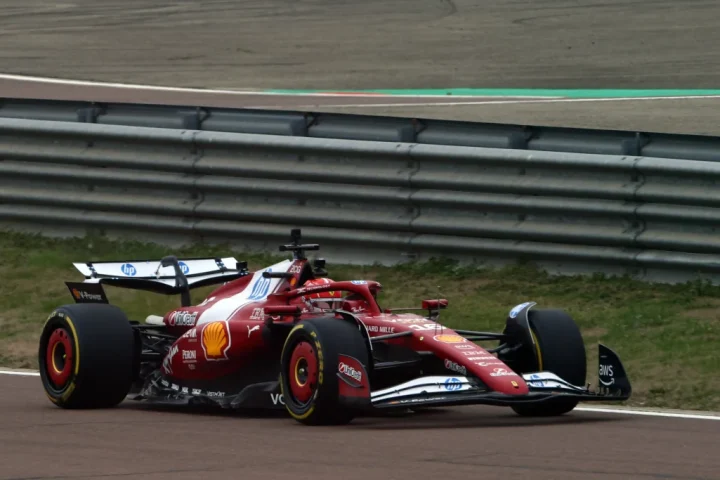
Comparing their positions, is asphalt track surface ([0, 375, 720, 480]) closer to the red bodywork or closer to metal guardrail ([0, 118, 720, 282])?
the red bodywork

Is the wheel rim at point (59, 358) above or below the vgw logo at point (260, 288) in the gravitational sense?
below

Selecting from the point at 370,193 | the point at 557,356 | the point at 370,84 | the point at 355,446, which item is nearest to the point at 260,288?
the point at 557,356

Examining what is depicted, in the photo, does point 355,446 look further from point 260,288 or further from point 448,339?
point 260,288

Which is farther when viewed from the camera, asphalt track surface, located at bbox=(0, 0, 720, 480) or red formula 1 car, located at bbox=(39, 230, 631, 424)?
red formula 1 car, located at bbox=(39, 230, 631, 424)

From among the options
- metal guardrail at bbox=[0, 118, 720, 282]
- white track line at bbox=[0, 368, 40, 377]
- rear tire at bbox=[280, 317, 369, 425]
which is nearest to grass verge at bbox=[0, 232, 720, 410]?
metal guardrail at bbox=[0, 118, 720, 282]

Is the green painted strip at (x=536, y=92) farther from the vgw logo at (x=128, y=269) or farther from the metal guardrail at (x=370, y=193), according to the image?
the vgw logo at (x=128, y=269)

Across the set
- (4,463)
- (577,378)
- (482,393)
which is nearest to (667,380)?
(577,378)

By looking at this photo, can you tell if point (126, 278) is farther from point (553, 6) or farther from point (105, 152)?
point (553, 6)

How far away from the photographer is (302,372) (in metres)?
9.17

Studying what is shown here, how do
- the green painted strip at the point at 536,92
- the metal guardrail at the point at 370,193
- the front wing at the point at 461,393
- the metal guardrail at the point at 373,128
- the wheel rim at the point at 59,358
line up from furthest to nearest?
the green painted strip at the point at 536,92 < the metal guardrail at the point at 373,128 < the metal guardrail at the point at 370,193 < the wheel rim at the point at 59,358 < the front wing at the point at 461,393

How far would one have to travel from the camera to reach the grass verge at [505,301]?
1105 centimetres

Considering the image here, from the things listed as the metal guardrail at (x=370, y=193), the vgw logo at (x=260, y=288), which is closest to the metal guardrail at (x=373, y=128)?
the metal guardrail at (x=370, y=193)

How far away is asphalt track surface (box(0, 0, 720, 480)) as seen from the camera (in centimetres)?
757

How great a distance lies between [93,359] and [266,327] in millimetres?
1237
